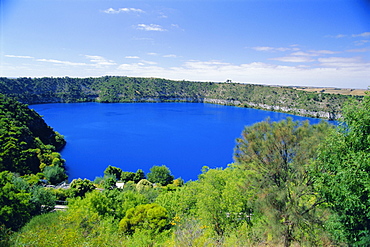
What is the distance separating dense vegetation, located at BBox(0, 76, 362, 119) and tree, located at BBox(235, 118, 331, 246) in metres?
110

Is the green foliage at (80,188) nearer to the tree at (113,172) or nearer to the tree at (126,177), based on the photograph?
the tree at (126,177)

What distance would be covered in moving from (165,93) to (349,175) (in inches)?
6429

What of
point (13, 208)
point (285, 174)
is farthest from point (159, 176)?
point (285, 174)

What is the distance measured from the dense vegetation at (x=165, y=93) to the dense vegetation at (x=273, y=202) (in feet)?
358

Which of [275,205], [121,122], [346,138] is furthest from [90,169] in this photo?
[121,122]

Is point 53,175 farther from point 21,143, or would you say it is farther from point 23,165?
point 21,143

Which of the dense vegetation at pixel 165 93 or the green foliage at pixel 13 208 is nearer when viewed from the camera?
the green foliage at pixel 13 208

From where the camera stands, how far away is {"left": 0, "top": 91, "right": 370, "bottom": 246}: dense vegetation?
20.9 ft

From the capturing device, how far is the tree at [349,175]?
5.91 metres

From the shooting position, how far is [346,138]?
267 inches

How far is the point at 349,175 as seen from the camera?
19.5 feet

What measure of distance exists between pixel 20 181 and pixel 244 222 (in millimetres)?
17298

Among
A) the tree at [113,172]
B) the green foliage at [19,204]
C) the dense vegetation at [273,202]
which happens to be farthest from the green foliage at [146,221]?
the tree at [113,172]

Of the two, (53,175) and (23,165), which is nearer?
(53,175)
